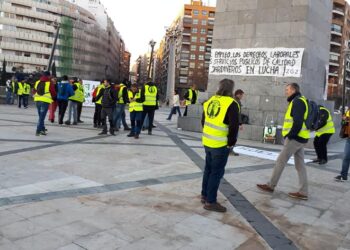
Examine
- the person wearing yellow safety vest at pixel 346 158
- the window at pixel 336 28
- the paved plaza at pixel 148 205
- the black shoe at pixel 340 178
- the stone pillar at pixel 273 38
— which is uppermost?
the window at pixel 336 28

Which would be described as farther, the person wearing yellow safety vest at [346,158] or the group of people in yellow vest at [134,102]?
the group of people in yellow vest at [134,102]

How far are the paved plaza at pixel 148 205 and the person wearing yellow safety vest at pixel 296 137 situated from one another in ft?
0.61

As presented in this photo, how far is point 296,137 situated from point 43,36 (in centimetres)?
7925

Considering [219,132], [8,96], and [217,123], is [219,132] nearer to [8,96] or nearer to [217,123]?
[217,123]

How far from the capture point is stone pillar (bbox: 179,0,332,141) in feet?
38.9

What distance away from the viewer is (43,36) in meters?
76.8

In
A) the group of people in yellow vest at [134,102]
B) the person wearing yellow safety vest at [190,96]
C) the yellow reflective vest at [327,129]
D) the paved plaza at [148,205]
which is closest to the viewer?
the paved plaza at [148,205]

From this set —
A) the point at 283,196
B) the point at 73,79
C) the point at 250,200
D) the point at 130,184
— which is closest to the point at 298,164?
the point at 283,196

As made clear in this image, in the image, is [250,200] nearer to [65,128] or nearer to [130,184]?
[130,184]

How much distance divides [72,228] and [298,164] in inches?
141

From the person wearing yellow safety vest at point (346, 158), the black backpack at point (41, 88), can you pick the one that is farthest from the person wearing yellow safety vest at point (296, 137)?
the black backpack at point (41, 88)

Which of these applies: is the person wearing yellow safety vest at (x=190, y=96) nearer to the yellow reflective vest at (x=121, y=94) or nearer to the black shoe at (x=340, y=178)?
the yellow reflective vest at (x=121, y=94)

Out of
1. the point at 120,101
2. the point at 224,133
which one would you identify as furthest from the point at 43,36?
the point at 224,133

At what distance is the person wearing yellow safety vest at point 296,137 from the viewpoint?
17.8 feet
